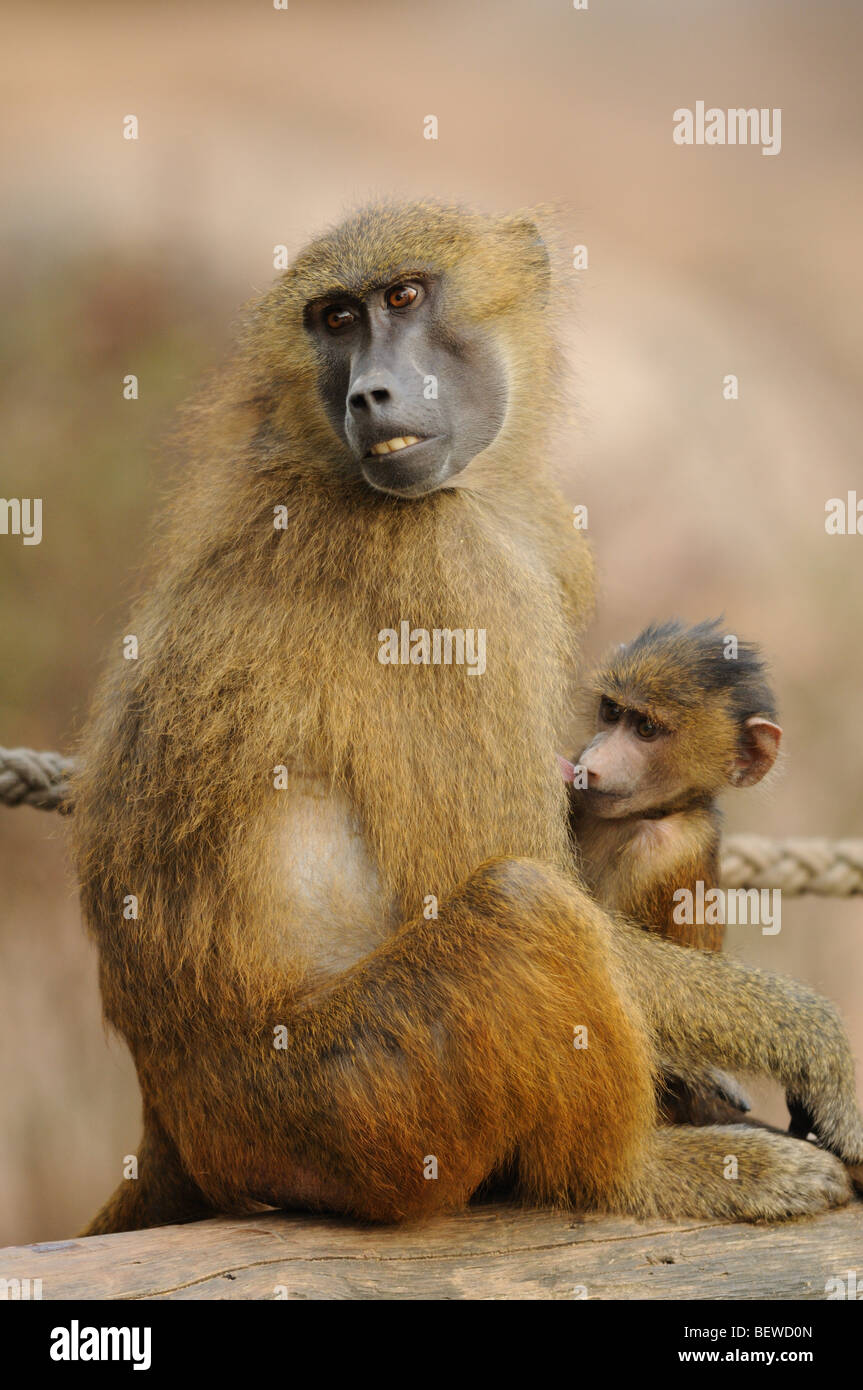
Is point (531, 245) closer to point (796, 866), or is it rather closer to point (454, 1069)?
point (454, 1069)

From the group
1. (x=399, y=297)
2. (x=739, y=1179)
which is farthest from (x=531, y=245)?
(x=739, y=1179)

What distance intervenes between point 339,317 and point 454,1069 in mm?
1774

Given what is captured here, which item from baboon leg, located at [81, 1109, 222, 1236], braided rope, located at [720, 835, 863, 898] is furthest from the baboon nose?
braided rope, located at [720, 835, 863, 898]

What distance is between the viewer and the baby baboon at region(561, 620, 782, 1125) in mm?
3250

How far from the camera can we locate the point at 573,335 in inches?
254

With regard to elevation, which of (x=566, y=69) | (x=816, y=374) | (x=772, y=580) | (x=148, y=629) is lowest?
(x=148, y=629)

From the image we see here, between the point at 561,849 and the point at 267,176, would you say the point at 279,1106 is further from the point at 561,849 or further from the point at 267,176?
the point at 267,176

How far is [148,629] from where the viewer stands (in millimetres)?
3094

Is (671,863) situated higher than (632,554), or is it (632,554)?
(632,554)

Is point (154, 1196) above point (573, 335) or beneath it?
beneath

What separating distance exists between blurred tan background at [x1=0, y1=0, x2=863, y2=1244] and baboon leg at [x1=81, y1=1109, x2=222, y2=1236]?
3552mm

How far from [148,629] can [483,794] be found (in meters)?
0.92

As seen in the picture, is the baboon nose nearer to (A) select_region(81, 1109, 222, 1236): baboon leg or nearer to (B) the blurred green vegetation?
(A) select_region(81, 1109, 222, 1236): baboon leg

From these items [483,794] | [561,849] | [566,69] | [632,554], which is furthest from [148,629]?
[566,69]
